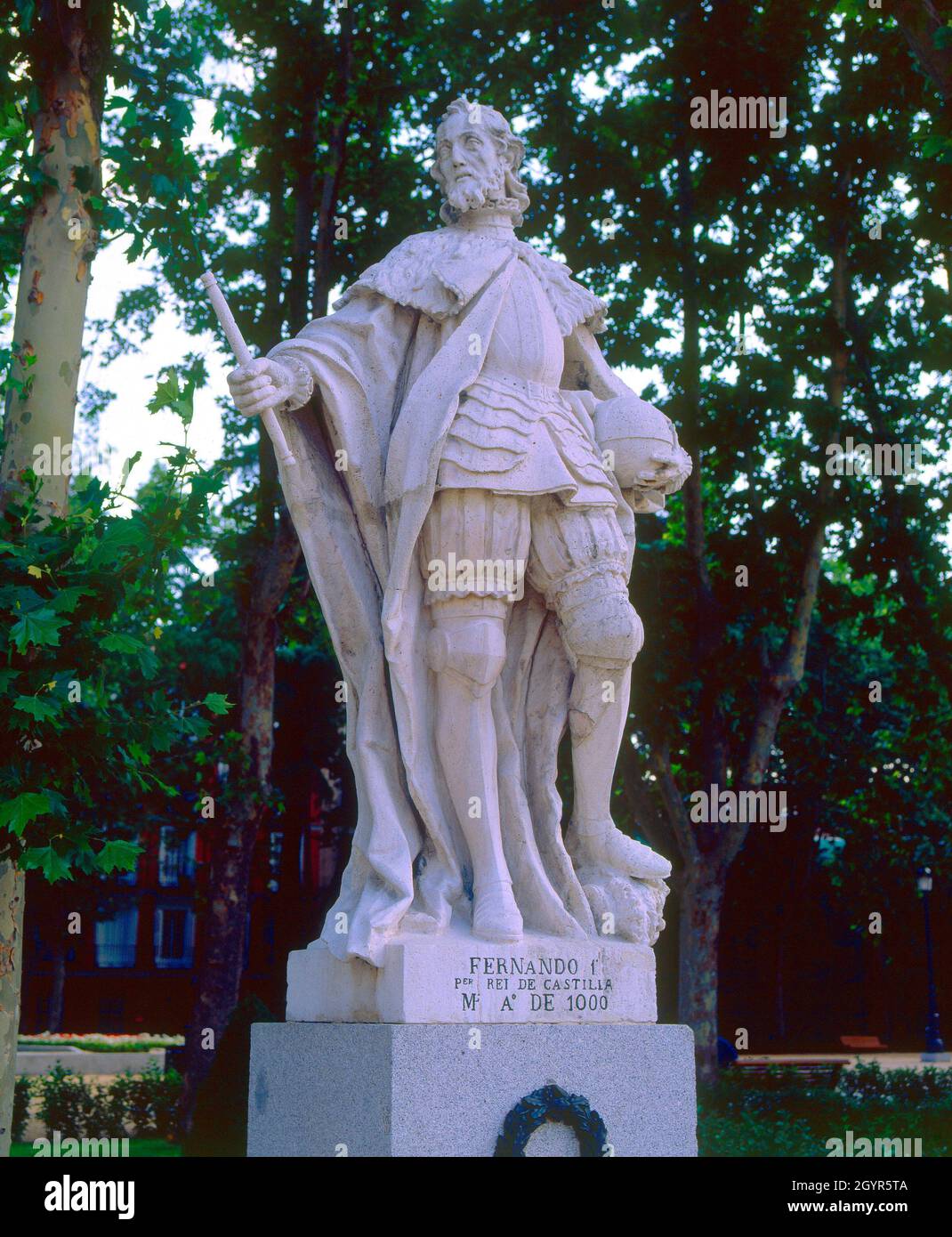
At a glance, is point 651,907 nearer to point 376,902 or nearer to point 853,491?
point 376,902

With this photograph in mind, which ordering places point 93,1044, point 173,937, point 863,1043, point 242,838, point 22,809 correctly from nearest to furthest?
1. point 22,809
2. point 242,838
3. point 93,1044
4. point 863,1043
5. point 173,937

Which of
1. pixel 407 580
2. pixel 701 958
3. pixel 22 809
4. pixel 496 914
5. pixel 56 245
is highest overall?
pixel 56 245

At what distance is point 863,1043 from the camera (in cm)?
3491

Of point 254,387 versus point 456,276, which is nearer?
point 254,387

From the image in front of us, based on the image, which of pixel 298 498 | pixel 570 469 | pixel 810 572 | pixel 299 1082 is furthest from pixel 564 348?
pixel 810 572

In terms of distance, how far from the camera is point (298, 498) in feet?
21.5

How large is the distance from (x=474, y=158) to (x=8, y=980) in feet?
19.0

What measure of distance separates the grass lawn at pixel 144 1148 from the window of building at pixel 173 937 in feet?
93.7

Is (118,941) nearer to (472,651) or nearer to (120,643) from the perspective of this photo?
(120,643)

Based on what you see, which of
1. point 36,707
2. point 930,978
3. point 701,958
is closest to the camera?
point 36,707

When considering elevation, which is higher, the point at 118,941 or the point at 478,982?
the point at 118,941

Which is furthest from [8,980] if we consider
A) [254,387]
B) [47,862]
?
[254,387]

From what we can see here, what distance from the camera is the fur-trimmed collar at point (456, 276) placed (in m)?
6.69

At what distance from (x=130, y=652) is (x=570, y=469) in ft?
9.98
